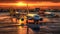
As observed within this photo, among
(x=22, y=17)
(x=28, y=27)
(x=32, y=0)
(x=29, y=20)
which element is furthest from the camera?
(x=22, y=17)

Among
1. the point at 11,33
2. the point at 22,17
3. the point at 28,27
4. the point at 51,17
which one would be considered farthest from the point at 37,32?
the point at 51,17

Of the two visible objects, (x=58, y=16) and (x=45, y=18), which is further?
(x=58, y=16)

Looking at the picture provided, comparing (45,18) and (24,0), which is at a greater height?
(24,0)

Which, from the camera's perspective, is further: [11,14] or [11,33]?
[11,14]

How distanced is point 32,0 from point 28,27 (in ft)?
6.41

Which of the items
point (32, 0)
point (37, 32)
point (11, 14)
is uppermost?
point (32, 0)

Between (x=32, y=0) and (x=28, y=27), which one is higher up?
(x=32, y=0)

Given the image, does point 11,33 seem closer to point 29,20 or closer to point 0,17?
point 29,20

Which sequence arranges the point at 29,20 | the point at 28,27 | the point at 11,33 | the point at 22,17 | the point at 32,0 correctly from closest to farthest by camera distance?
the point at 32,0, the point at 11,33, the point at 28,27, the point at 29,20, the point at 22,17

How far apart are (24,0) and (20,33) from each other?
5.51 ft

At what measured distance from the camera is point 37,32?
5301 mm

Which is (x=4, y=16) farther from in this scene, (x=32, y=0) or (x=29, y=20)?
(x=32, y=0)

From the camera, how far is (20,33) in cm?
506

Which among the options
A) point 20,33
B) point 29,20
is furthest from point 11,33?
point 29,20
